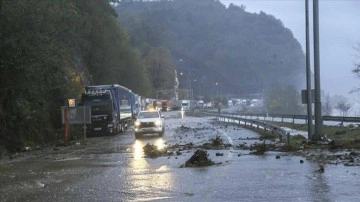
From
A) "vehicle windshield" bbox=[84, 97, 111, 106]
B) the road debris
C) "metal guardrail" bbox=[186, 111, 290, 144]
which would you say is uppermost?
"vehicle windshield" bbox=[84, 97, 111, 106]

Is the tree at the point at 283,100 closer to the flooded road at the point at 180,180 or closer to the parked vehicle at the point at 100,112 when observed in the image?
the parked vehicle at the point at 100,112

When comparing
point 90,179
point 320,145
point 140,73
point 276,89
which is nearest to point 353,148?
point 320,145

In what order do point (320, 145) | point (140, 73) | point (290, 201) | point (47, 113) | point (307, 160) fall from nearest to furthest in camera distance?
point (290, 201), point (307, 160), point (320, 145), point (47, 113), point (140, 73)

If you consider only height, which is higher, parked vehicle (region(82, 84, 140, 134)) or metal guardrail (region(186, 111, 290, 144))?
parked vehicle (region(82, 84, 140, 134))

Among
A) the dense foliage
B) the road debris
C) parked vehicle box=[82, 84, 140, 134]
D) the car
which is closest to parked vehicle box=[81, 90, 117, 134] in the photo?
parked vehicle box=[82, 84, 140, 134]

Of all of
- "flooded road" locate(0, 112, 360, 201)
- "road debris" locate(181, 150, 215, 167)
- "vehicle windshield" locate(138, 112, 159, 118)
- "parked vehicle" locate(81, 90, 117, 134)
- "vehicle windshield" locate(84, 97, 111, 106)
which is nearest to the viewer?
"flooded road" locate(0, 112, 360, 201)

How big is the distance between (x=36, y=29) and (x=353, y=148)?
59.4ft

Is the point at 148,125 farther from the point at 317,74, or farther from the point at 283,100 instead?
the point at 283,100

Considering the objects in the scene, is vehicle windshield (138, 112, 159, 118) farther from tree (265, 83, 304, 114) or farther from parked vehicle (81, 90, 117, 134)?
tree (265, 83, 304, 114)

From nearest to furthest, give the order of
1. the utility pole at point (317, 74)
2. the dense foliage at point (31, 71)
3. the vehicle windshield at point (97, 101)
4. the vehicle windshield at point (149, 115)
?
the utility pole at point (317, 74) < the dense foliage at point (31, 71) < the vehicle windshield at point (149, 115) < the vehicle windshield at point (97, 101)

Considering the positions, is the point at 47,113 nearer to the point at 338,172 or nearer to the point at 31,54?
the point at 31,54

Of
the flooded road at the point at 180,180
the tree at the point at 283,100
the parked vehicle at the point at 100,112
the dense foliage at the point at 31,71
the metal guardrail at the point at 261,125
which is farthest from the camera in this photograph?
the tree at the point at 283,100

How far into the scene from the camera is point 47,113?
3569 centimetres

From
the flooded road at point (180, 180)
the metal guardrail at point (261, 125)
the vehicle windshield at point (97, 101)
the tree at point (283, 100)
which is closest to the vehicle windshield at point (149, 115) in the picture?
the vehicle windshield at point (97, 101)
